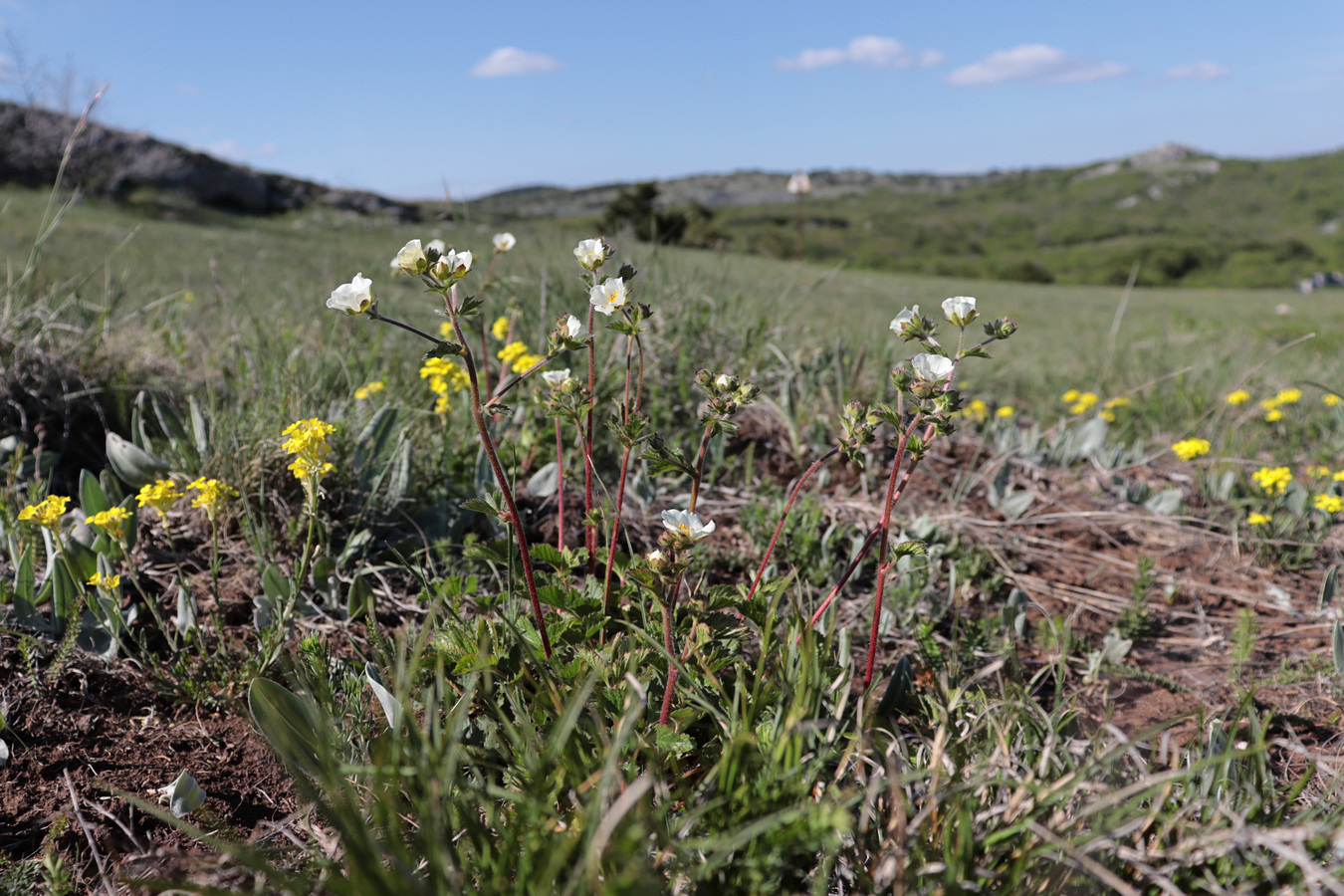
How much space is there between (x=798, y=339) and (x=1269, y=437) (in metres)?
2.21

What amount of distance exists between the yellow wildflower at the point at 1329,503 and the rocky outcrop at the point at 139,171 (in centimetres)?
2199

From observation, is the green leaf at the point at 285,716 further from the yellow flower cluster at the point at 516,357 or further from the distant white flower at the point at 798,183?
the distant white flower at the point at 798,183

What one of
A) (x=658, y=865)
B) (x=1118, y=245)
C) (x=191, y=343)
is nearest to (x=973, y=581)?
(x=658, y=865)

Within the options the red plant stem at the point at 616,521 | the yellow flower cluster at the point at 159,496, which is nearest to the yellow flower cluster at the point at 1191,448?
the red plant stem at the point at 616,521

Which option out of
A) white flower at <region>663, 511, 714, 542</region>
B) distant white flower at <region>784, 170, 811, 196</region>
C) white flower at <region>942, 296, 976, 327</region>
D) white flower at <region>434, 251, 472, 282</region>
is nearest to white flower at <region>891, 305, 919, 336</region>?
white flower at <region>942, 296, 976, 327</region>

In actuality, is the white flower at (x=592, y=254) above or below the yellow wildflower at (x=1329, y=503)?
above

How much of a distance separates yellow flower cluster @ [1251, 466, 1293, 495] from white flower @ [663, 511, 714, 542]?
88.1 inches

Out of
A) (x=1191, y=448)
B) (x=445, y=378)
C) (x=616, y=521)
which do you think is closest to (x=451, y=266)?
(x=616, y=521)

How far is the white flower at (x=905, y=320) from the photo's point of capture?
1.34m

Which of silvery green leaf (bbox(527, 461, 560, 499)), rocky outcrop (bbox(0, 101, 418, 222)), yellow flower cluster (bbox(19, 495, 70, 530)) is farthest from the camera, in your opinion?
rocky outcrop (bbox(0, 101, 418, 222))

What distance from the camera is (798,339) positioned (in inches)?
152

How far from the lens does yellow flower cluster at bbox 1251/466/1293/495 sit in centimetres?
254

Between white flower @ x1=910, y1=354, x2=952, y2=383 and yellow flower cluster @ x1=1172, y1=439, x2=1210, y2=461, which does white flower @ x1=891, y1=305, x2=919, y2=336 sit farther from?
yellow flower cluster @ x1=1172, y1=439, x2=1210, y2=461

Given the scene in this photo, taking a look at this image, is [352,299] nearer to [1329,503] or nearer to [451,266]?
[451,266]
